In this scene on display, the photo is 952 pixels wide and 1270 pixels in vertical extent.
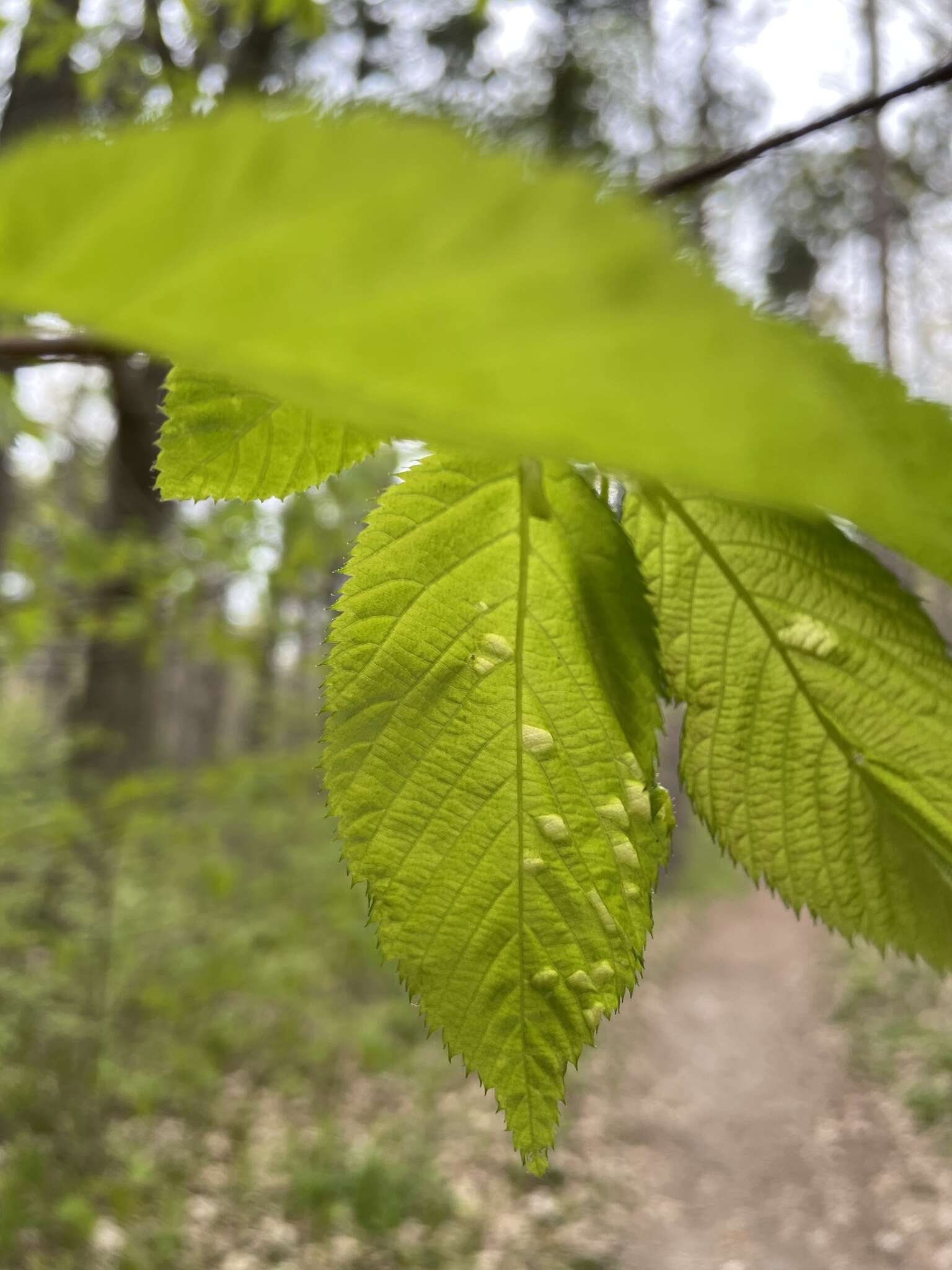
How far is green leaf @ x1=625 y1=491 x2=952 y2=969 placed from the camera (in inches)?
18.9

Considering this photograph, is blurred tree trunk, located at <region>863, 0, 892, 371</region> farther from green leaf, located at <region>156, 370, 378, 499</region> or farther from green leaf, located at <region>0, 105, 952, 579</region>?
green leaf, located at <region>0, 105, 952, 579</region>

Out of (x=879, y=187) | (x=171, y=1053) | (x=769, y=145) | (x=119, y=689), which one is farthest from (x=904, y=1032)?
(x=769, y=145)

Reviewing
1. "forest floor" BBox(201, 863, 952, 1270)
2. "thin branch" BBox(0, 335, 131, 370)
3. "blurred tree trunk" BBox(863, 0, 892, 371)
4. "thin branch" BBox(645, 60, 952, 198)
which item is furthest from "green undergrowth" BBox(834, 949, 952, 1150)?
"thin branch" BBox(0, 335, 131, 370)

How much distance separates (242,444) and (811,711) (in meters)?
0.35

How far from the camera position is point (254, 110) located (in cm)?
16

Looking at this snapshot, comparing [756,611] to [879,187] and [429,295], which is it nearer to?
[429,295]

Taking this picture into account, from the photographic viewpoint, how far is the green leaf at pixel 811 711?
1.58 ft

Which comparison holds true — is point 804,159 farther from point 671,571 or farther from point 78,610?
point 671,571

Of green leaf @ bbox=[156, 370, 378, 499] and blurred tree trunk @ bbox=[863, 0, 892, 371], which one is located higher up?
blurred tree trunk @ bbox=[863, 0, 892, 371]

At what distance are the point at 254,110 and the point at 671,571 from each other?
0.37m

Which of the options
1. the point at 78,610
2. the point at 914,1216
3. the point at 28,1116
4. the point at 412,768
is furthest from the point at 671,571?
the point at 914,1216

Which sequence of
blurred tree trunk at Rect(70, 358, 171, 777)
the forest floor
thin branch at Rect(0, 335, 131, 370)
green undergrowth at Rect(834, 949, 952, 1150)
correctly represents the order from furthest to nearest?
green undergrowth at Rect(834, 949, 952, 1150), the forest floor, blurred tree trunk at Rect(70, 358, 171, 777), thin branch at Rect(0, 335, 131, 370)

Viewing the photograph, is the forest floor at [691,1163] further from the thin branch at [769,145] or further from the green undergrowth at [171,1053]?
the thin branch at [769,145]

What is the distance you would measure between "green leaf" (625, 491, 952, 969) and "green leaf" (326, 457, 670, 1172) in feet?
0.16
